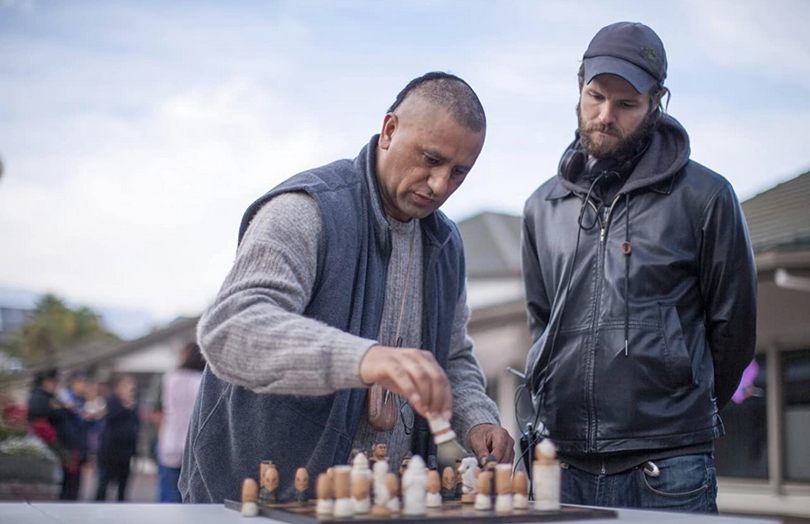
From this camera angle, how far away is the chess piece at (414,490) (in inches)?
71.7

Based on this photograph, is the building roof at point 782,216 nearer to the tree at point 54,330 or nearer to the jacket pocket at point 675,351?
the jacket pocket at point 675,351

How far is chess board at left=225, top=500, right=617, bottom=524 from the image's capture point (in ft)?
5.61

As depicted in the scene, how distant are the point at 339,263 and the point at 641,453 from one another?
1154 mm

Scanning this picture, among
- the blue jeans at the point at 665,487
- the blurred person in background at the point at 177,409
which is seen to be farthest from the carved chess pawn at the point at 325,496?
the blurred person in background at the point at 177,409

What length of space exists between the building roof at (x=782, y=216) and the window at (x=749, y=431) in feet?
5.99

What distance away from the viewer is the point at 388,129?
2561 millimetres

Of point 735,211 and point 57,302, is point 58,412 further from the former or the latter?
point 57,302

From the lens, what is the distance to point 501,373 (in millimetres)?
14453

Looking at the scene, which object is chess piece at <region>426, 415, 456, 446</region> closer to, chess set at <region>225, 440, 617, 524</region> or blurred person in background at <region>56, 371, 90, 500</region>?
chess set at <region>225, 440, 617, 524</region>

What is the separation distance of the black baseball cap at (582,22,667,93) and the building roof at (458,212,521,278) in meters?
14.6

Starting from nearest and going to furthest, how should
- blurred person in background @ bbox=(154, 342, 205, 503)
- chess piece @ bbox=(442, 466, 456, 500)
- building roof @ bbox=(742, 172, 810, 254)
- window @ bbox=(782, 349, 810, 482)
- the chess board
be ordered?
the chess board → chess piece @ bbox=(442, 466, 456, 500) → blurred person in background @ bbox=(154, 342, 205, 503) → building roof @ bbox=(742, 172, 810, 254) → window @ bbox=(782, 349, 810, 482)

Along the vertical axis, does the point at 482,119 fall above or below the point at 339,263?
above

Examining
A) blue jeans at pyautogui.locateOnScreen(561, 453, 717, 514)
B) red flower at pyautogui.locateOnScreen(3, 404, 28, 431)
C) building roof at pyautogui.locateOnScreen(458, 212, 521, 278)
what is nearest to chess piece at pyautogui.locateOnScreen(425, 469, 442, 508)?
blue jeans at pyautogui.locateOnScreen(561, 453, 717, 514)

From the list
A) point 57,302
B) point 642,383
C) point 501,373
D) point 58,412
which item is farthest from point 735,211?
point 57,302
